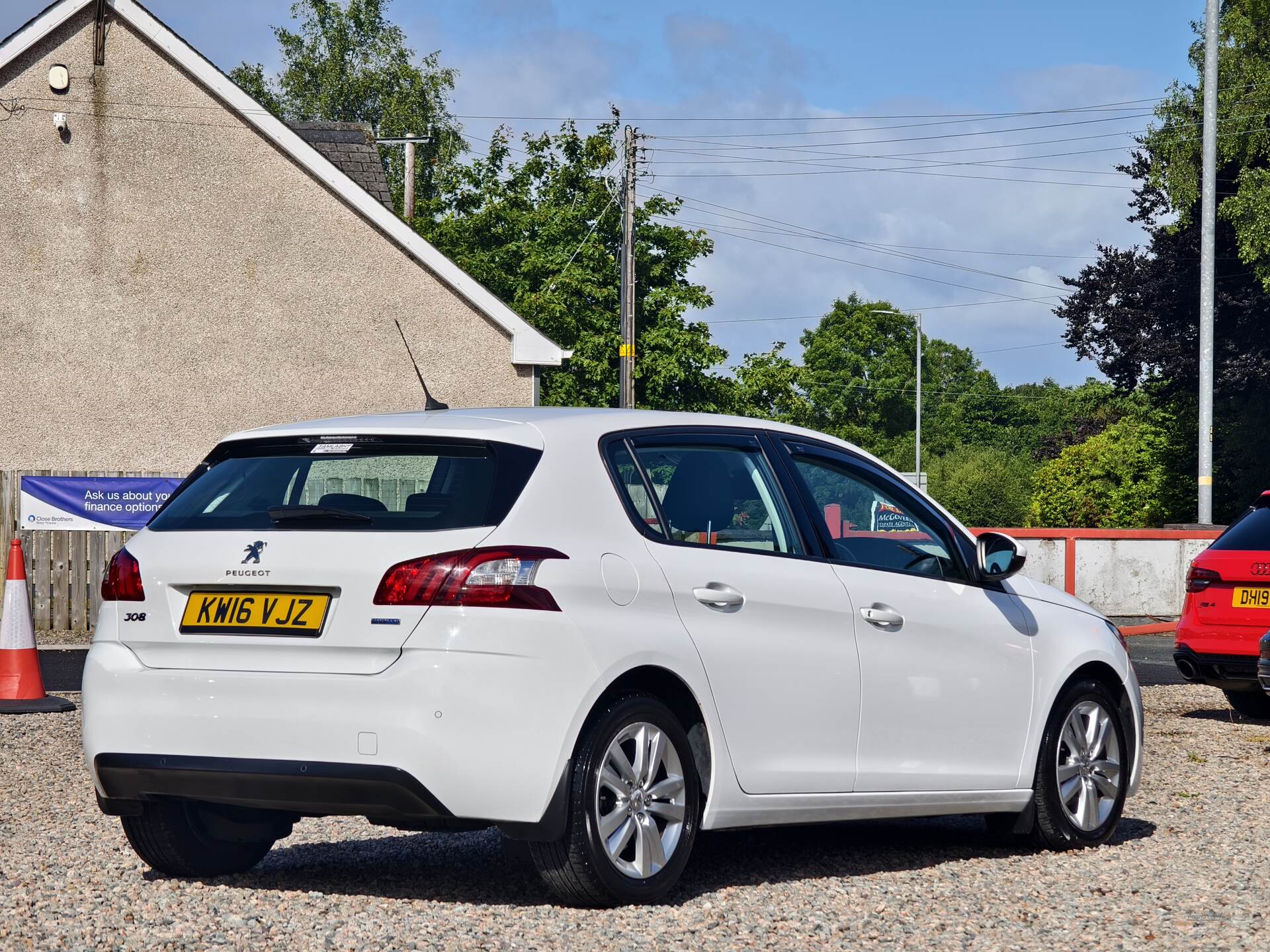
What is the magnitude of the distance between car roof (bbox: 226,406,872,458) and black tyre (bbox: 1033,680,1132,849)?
7.04 ft

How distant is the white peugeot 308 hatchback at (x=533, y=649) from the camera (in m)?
5.28

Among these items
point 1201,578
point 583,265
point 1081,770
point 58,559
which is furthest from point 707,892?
point 583,265

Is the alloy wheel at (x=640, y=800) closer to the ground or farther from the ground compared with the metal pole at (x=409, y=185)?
closer to the ground

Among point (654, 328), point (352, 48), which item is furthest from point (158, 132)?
point (352, 48)

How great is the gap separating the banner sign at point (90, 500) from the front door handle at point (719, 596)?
1336 centimetres

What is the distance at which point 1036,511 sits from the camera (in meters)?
59.5

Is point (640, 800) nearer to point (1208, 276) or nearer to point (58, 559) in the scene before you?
point (58, 559)

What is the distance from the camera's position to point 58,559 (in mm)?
18547

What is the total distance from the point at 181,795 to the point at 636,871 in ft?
4.85

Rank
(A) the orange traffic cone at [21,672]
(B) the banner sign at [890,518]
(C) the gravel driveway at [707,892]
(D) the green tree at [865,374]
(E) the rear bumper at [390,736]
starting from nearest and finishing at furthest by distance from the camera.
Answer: (E) the rear bumper at [390,736] < (C) the gravel driveway at [707,892] < (B) the banner sign at [890,518] < (A) the orange traffic cone at [21,672] < (D) the green tree at [865,374]

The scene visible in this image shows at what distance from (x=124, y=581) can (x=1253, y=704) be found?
9410 millimetres

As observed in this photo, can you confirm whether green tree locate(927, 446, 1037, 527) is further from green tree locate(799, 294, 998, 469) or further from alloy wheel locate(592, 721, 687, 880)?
alloy wheel locate(592, 721, 687, 880)

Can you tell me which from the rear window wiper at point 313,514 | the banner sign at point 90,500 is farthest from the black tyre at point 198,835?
the banner sign at point 90,500

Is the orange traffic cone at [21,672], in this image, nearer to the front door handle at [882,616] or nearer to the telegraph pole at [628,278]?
the front door handle at [882,616]
